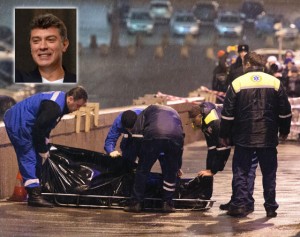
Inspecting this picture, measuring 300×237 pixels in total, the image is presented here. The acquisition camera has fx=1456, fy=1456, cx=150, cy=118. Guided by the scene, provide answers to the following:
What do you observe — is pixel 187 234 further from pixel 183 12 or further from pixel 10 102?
pixel 183 12

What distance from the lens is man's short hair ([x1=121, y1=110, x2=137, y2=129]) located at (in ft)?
50.5

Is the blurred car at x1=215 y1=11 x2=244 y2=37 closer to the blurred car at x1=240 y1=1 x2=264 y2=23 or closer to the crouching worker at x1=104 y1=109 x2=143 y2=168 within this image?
the blurred car at x1=240 y1=1 x2=264 y2=23

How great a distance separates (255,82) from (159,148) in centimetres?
122

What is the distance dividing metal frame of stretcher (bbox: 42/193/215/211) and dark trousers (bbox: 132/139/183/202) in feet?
0.93

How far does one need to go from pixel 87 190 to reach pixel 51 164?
1.79 ft

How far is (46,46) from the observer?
16438mm

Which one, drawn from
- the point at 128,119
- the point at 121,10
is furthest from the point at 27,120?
the point at 121,10

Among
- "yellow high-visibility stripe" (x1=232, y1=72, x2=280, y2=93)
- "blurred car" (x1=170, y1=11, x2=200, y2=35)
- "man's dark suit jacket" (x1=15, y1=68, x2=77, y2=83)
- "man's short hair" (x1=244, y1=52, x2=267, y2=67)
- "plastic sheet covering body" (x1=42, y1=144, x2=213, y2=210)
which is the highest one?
"man's short hair" (x1=244, y1=52, x2=267, y2=67)

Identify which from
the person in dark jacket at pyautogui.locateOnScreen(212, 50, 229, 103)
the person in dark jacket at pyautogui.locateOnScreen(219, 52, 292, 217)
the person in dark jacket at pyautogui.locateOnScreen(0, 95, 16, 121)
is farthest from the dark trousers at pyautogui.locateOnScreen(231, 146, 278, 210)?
the person in dark jacket at pyautogui.locateOnScreen(0, 95, 16, 121)

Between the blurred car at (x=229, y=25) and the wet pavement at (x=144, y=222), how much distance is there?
64.8 meters

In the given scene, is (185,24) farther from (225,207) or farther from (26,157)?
(26,157)

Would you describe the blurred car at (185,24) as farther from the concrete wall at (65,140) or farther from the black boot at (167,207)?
the black boot at (167,207)

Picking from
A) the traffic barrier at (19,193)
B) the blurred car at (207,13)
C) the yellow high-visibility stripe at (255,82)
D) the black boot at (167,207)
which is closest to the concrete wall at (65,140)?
the traffic barrier at (19,193)

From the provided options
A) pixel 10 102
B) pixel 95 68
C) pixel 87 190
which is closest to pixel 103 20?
pixel 95 68
